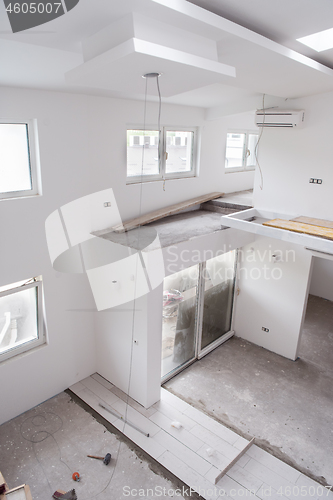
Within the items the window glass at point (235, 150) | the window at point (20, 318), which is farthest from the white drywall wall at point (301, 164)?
the window at point (20, 318)

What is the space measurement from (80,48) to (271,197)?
391 cm

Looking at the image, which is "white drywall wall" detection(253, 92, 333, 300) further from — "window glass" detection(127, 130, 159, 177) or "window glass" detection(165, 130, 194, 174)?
"window glass" detection(127, 130, 159, 177)

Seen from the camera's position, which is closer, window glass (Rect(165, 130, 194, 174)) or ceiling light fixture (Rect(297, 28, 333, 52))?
ceiling light fixture (Rect(297, 28, 333, 52))

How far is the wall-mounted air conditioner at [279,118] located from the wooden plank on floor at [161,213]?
1539 millimetres

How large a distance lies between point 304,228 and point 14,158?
352cm

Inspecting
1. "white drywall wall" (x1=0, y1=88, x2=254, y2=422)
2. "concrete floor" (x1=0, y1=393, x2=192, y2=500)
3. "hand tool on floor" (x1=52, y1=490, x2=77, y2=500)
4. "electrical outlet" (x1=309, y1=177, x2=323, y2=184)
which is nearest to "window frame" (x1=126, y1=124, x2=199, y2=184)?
"white drywall wall" (x1=0, y1=88, x2=254, y2=422)

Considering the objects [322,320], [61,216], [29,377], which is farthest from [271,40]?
[322,320]

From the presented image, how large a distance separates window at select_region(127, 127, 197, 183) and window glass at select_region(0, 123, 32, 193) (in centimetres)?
149

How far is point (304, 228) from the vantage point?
13.4ft

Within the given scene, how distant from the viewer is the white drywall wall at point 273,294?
5375 mm

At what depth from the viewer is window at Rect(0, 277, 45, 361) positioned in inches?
163

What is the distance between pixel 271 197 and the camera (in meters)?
→ 5.40

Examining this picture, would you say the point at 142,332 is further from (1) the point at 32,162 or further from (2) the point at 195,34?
(2) the point at 195,34

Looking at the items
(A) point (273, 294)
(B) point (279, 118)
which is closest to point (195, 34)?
(B) point (279, 118)
